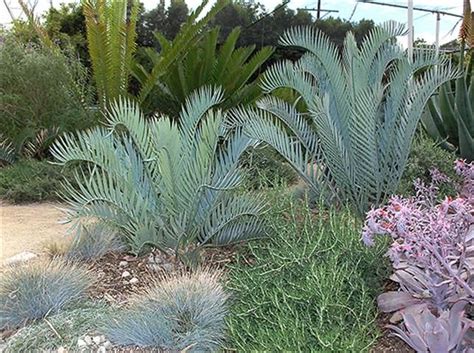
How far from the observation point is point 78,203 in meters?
3.19

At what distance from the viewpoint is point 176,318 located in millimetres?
2582

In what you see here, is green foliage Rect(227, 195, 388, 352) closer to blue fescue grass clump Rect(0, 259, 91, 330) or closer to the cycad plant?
blue fescue grass clump Rect(0, 259, 91, 330)

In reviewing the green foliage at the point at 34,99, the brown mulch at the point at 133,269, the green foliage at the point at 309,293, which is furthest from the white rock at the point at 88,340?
the green foliage at the point at 34,99

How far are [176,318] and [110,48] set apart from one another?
5.28 meters

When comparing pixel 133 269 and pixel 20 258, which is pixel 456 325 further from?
pixel 20 258

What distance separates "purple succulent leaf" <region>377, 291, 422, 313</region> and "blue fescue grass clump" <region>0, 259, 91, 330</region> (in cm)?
149

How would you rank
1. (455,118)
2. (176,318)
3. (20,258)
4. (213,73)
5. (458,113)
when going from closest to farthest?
(176,318) < (20,258) < (458,113) < (455,118) < (213,73)

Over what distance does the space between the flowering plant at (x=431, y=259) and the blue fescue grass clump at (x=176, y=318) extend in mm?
747

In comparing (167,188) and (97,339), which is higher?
(167,188)

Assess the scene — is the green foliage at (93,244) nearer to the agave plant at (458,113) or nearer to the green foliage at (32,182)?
the green foliage at (32,182)

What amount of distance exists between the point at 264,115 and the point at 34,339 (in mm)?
2353

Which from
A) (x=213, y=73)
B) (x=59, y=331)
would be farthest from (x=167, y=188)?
(x=213, y=73)

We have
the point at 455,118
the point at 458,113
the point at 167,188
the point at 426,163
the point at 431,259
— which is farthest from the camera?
the point at 455,118

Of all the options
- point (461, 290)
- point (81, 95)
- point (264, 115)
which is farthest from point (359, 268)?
point (81, 95)
